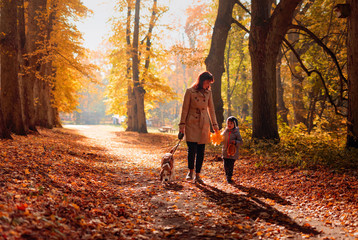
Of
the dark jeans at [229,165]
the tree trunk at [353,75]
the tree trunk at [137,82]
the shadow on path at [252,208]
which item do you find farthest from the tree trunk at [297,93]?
the shadow on path at [252,208]

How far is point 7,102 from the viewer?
919 centimetres

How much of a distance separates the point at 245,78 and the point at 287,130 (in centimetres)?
1623

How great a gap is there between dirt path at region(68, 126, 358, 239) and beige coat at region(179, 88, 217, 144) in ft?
3.64

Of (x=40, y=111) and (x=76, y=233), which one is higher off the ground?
(x=40, y=111)

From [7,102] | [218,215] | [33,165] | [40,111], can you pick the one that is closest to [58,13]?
[40,111]

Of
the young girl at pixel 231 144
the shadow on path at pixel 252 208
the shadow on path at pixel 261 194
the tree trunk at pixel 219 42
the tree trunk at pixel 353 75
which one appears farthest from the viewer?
the tree trunk at pixel 219 42

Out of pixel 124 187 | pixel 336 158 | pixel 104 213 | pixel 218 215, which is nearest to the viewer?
pixel 104 213

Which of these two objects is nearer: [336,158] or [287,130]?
[336,158]

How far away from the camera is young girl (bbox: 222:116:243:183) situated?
5895mm

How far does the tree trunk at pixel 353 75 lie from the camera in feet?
22.7

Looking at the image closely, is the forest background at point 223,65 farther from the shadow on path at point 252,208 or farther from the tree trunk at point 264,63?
the shadow on path at point 252,208

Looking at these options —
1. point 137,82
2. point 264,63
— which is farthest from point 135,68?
point 264,63

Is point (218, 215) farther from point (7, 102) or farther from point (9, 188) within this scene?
point (7, 102)

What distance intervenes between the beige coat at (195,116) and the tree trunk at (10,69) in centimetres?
693
